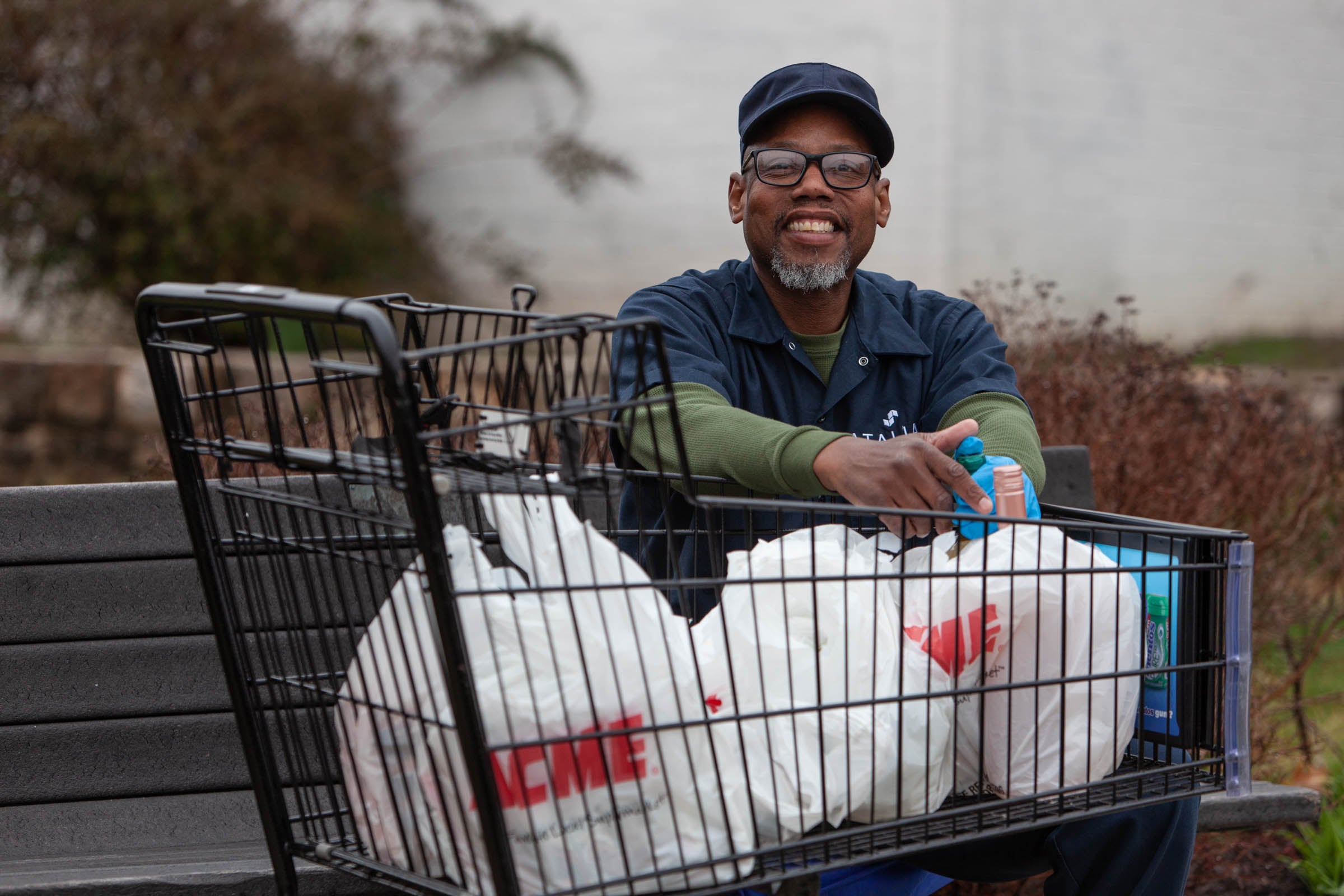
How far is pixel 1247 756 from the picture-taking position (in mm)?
1971

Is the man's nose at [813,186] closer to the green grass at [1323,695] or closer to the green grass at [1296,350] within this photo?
the green grass at [1323,695]

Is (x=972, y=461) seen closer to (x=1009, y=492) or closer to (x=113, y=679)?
(x=1009, y=492)

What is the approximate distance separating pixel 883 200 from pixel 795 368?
441 millimetres

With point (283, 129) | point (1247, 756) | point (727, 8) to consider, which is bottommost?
point (1247, 756)

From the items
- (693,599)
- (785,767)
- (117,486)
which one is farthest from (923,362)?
(117,486)

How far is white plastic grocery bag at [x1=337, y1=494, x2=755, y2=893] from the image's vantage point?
60.4 inches

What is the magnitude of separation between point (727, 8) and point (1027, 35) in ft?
6.99

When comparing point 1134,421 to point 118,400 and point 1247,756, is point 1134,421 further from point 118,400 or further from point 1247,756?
point 118,400

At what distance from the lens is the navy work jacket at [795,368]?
2502mm

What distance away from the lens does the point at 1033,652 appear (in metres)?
1.89

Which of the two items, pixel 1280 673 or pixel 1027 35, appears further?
pixel 1027 35

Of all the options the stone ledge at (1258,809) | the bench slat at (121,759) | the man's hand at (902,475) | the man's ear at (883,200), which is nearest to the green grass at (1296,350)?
the stone ledge at (1258,809)

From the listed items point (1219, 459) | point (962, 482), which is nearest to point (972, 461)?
point (962, 482)

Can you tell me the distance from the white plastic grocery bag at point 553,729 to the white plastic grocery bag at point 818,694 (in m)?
0.07
